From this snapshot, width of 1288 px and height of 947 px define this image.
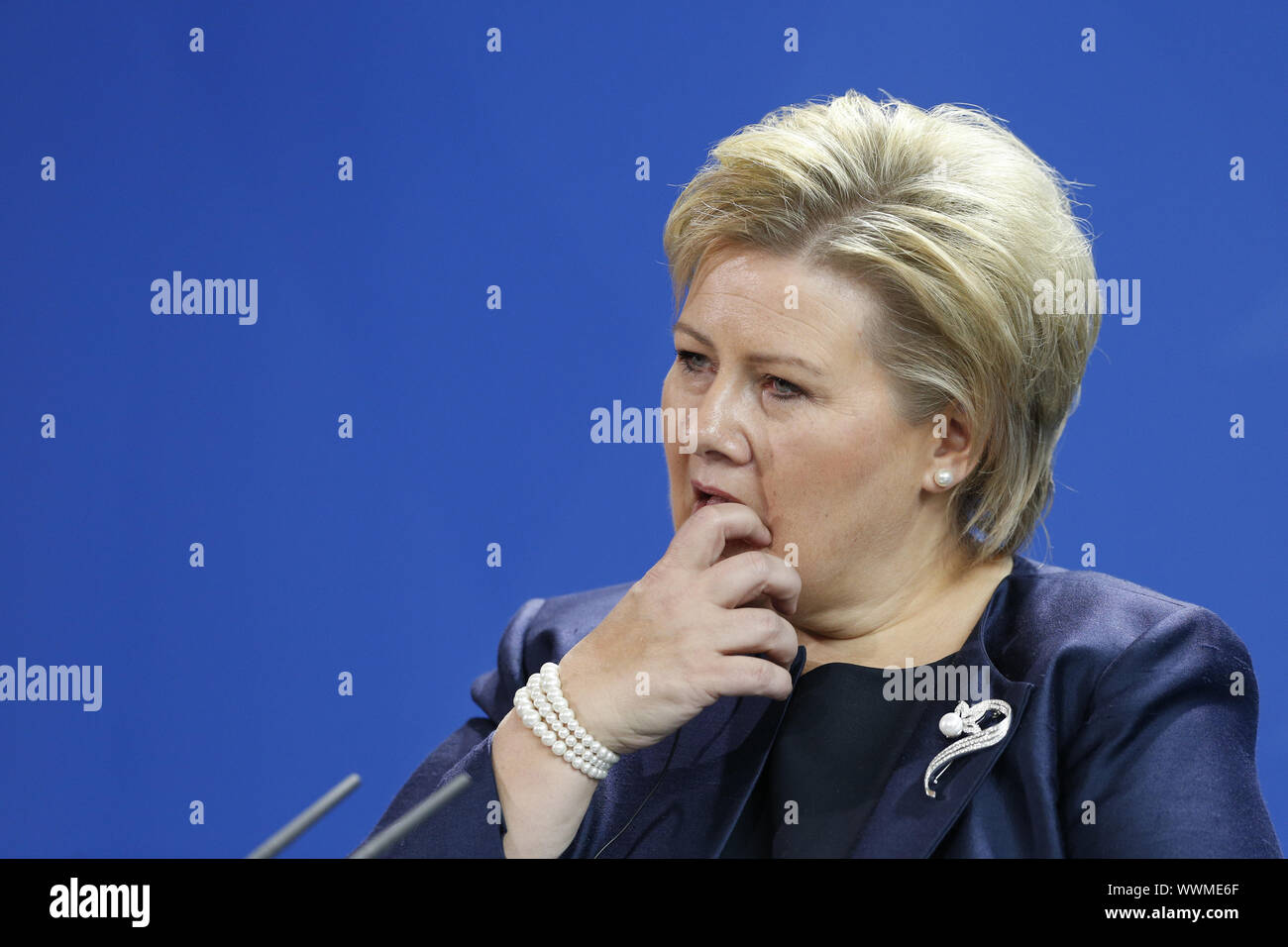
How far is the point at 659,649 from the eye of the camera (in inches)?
55.6

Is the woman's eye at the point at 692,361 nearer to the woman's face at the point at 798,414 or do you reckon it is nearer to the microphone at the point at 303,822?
the woman's face at the point at 798,414

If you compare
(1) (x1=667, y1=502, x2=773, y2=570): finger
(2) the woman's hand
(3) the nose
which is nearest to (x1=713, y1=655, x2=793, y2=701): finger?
(2) the woman's hand

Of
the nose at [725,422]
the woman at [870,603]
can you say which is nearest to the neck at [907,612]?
the woman at [870,603]

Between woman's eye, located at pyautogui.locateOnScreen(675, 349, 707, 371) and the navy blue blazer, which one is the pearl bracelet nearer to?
the navy blue blazer

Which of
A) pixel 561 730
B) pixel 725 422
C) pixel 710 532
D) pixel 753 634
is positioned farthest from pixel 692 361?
pixel 561 730

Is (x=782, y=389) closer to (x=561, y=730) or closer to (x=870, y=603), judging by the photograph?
(x=870, y=603)

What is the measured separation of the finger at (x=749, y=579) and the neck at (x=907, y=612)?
12 cm

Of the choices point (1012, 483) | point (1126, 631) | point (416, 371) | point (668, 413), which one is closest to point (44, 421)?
point (416, 371)

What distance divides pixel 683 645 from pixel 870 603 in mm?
301

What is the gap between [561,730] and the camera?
1426 mm

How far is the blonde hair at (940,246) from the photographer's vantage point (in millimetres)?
1462

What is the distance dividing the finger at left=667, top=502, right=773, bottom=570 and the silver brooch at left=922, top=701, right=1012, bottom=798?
11.5 inches

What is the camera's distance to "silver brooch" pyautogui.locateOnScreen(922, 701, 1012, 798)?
1.39m

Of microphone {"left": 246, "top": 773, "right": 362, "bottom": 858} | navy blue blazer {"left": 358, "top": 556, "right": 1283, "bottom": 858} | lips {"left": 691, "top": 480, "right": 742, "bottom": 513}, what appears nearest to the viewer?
microphone {"left": 246, "top": 773, "right": 362, "bottom": 858}
